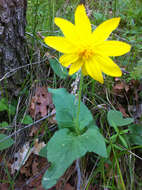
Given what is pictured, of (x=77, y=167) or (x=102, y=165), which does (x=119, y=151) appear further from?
(x=77, y=167)

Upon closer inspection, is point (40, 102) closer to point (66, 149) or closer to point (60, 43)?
point (66, 149)

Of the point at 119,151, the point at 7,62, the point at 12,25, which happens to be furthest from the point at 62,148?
the point at 12,25

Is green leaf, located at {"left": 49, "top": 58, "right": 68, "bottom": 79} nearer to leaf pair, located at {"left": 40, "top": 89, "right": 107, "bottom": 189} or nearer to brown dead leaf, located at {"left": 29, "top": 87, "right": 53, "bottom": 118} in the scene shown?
brown dead leaf, located at {"left": 29, "top": 87, "right": 53, "bottom": 118}

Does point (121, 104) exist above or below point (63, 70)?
below

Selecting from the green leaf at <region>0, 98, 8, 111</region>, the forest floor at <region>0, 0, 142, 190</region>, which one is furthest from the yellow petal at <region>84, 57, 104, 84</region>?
the green leaf at <region>0, 98, 8, 111</region>

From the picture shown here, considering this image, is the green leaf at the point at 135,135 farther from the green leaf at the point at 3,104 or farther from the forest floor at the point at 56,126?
the green leaf at the point at 3,104

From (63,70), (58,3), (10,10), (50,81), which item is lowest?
(50,81)
